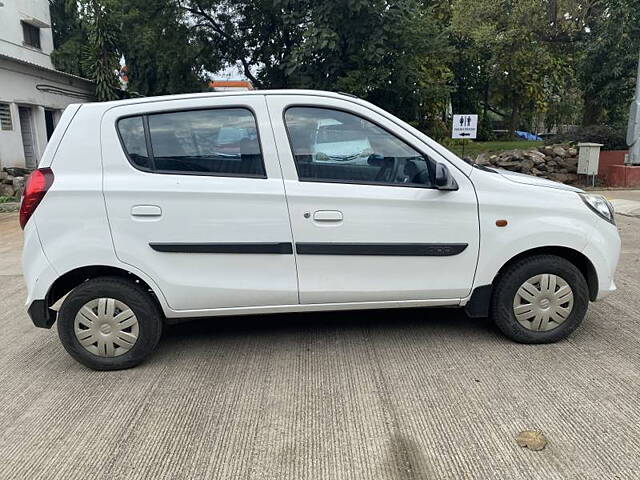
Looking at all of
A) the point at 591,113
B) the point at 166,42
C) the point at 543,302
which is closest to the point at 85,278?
the point at 543,302

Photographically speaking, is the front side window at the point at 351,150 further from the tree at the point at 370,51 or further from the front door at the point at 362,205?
the tree at the point at 370,51

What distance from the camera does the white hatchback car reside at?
129 inches

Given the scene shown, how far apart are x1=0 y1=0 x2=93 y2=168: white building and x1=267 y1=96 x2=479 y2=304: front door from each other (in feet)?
50.4

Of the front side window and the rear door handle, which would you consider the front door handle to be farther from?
the rear door handle

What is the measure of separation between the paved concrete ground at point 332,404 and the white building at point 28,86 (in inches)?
567

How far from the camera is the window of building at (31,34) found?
71.4 feet

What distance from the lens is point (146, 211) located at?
3262 mm

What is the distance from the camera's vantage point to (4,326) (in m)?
4.42

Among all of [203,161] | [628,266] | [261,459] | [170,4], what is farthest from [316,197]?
[170,4]

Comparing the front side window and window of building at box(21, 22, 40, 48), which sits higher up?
window of building at box(21, 22, 40, 48)

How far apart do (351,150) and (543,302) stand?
1.72m

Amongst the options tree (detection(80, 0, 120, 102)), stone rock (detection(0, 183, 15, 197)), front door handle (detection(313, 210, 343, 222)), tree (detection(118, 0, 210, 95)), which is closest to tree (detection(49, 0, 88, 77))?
tree (detection(80, 0, 120, 102))

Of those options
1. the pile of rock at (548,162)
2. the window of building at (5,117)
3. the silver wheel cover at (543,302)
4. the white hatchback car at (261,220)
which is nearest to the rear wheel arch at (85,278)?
the white hatchback car at (261,220)

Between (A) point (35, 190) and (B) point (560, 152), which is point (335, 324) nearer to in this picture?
(A) point (35, 190)
